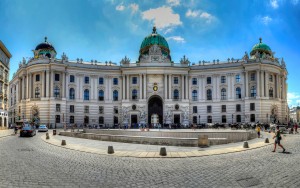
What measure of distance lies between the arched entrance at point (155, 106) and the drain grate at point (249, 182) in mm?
69603

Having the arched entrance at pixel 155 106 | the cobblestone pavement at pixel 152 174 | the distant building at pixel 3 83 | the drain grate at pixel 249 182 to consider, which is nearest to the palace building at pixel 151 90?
the arched entrance at pixel 155 106

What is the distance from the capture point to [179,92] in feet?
264

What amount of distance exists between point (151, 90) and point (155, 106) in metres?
5.50

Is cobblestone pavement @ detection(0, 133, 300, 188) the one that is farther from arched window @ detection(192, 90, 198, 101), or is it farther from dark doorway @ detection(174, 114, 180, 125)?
arched window @ detection(192, 90, 198, 101)

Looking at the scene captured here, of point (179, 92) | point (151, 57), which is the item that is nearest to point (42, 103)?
point (151, 57)

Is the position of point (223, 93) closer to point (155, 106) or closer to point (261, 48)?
point (261, 48)

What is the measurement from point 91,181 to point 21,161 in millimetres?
6820

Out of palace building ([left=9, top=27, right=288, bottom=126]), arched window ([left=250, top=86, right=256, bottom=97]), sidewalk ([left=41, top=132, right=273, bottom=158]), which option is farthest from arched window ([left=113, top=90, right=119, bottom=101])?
sidewalk ([left=41, top=132, right=273, bottom=158])

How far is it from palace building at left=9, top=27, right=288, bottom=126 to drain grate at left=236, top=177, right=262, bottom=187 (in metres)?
65.9

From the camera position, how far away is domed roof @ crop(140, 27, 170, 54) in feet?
292

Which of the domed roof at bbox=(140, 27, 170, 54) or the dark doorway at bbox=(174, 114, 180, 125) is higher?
the domed roof at bbox=(140, 27, 170, 54)

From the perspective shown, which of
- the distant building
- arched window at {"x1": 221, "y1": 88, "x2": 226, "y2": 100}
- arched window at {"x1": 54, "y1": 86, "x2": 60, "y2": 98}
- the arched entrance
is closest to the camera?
the distant building

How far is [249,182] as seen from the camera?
10.3m

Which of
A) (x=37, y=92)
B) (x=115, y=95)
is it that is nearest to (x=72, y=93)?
(x=37, y=92)
